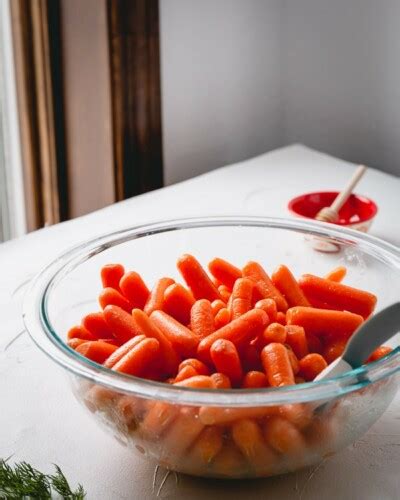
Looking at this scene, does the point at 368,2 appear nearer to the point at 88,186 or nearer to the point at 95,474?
the point at 88,186

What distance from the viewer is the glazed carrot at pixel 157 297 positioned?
920 millimetres

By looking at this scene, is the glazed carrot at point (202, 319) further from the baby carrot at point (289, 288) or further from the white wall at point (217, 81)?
the white wall at point (217, 81)

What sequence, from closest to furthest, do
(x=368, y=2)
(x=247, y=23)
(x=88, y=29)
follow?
(x=88, y=29)
(x=368, y=2)
(x=247, y=23)

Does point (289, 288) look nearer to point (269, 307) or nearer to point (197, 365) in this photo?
point (269, 307)

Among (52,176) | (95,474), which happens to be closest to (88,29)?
(52,176)

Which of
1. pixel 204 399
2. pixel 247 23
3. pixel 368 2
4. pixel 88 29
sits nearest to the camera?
pixel 204 399

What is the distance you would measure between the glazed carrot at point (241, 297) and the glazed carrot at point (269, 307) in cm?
2

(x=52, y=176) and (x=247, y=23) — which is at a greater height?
(x=247, y=23)

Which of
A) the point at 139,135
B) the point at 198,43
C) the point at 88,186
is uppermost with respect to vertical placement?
the point at 198,43

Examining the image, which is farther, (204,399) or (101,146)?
(101,146)

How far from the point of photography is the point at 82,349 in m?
0.85

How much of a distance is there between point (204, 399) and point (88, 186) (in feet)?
4.11

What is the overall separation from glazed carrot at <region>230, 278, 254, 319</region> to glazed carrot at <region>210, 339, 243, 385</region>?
0.30 ft

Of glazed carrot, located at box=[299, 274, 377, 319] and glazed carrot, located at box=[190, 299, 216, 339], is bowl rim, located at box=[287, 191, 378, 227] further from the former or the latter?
glazed carrot, located at box=[190, 299, 216, 339]
